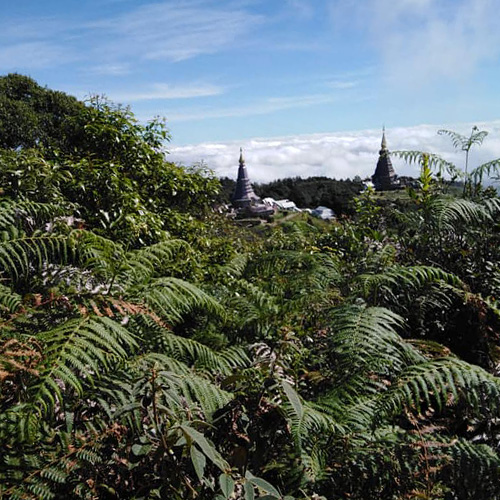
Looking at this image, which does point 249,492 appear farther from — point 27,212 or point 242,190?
point 242,190

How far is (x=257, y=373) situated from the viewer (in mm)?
1887

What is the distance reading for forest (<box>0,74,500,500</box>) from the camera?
154cm

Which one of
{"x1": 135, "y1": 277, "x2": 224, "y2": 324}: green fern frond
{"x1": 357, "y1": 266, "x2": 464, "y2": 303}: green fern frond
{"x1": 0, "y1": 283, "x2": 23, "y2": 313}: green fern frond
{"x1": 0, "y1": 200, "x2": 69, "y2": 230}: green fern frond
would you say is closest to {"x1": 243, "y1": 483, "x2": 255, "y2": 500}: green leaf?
{"x1": 135, "y1": 277, "x2": 224, "y2": 324}: green fern frond

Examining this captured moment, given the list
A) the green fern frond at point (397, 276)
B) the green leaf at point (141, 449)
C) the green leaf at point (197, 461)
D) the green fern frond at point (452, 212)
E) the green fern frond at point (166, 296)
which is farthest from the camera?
the green fern frond at point (452, 212)

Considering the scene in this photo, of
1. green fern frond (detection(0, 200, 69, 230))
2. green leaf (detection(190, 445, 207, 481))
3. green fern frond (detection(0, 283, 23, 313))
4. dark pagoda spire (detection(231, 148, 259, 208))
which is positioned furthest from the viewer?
dark pagoda spire (detection(231, 148, 259, 208))

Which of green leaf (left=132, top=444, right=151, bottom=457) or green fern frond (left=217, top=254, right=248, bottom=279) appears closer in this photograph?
green leaf (left=132, top=444, right=151, bottom=457)

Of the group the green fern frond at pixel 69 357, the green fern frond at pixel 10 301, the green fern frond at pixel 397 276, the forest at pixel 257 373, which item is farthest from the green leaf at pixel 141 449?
the green fern frond at pixel 397 276

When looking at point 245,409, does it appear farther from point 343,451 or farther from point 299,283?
point 299,283

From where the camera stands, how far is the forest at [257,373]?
154 centimetres

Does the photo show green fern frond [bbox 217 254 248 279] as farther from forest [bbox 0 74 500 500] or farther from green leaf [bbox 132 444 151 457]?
green leaf [bbox 132 444 151 457]

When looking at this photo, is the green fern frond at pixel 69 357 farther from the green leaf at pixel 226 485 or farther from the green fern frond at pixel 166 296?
the green leaf at pixel 226 485

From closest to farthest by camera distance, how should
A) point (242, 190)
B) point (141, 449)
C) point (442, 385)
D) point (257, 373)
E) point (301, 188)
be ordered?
point (141, 449)
point (442, 385)
point (257, 373)
point (301, 188)
point (242, 190)

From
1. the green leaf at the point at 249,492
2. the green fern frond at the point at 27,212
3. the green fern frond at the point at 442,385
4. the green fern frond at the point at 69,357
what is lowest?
the green leaf at the point at 249,492

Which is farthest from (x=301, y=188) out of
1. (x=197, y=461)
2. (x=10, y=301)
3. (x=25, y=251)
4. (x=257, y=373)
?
(x=197, y=461)
